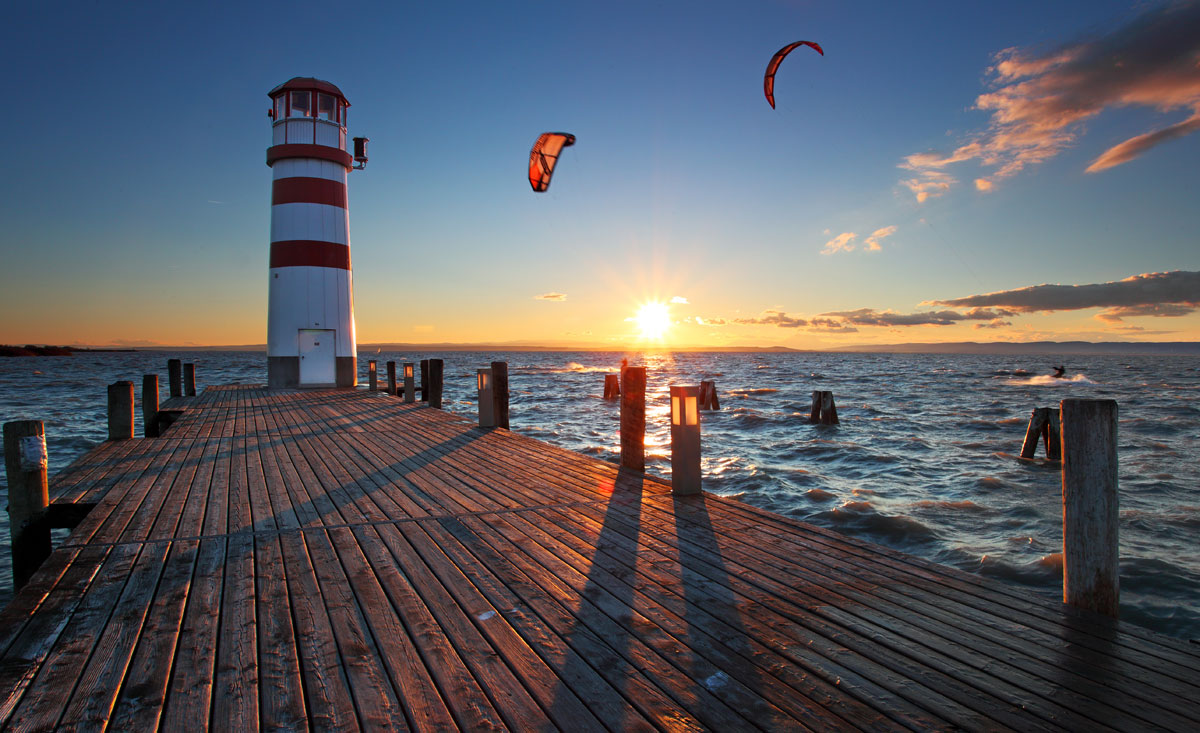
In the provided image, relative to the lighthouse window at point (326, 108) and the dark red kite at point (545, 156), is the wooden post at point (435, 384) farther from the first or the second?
the lighthouse window at point (326, 108)

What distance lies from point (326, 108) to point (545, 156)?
10.5 m

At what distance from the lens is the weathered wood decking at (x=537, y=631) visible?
231 centimetres

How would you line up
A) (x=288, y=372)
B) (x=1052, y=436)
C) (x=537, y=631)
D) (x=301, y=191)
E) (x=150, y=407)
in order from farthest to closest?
(x=288, y=372) → (x=301, y=191) → (x=1052, y=436) → (x=150, y=407) → (x=537, y=631)

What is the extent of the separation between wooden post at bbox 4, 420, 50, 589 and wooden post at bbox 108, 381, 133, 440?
162 inches

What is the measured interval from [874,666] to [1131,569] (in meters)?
6.89

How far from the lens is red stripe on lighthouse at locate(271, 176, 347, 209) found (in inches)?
697

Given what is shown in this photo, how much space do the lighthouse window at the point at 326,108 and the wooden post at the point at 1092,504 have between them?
19626 mm

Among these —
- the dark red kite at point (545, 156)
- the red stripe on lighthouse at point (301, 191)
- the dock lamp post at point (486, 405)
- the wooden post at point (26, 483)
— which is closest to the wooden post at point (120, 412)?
the wooden post at point (26, 483)

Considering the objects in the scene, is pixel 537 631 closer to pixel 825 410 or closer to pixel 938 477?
pixel 938 477

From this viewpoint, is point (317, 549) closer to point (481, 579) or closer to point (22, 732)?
point (481, 579)

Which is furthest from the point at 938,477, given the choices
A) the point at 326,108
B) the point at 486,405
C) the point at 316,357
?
the point at 326,108

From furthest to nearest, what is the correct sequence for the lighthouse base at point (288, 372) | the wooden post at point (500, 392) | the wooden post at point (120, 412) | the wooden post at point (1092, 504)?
the lighthouse base at point (288, 372) → the wooden post at point (500, 392) → the wooden post at point (120, 412) → the wooden post at point (1092, 504)

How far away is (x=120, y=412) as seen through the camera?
9.05 meters

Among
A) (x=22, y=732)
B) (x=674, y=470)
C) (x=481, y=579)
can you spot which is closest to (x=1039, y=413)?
(x=674, y=470)
